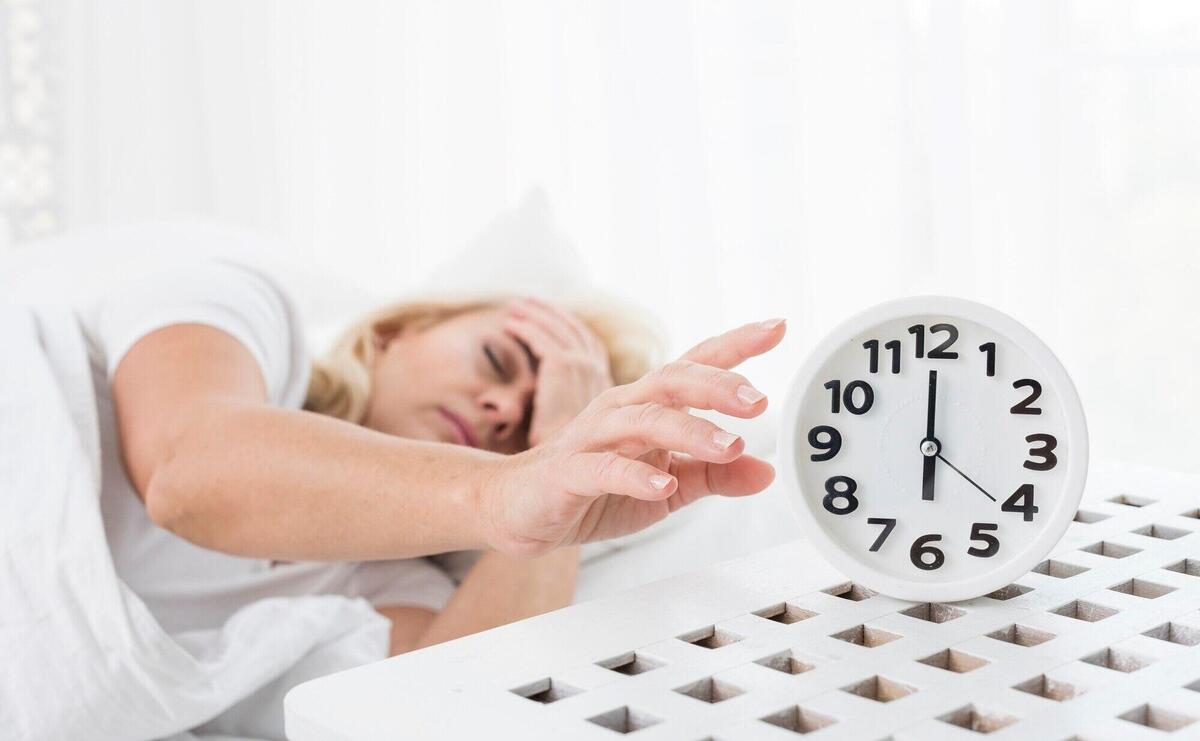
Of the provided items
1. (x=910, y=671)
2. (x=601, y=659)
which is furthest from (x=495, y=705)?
(x=910, y=671)

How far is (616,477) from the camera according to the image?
0.77m

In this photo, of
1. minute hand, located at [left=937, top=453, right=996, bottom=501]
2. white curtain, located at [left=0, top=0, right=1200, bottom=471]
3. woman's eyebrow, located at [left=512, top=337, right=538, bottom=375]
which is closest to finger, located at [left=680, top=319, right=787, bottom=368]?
minute hand, located at [left=937, top=453, right=996, bottom=501]

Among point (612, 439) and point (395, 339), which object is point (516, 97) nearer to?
point (395, 339)

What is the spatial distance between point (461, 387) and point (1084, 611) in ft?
2.99

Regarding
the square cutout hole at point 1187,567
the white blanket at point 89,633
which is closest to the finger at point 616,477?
the square cutout hole at point 1187,567

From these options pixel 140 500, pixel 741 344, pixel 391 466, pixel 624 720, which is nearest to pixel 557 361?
pixel 140 500

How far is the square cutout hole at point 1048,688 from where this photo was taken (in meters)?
0.63

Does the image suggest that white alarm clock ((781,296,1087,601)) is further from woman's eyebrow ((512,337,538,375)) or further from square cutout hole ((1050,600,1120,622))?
woman's eyebrow ((512,337,538,375))

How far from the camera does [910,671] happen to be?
652mm

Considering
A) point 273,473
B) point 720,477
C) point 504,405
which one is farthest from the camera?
point 504,405

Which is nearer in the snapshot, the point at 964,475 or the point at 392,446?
the point at 964,475

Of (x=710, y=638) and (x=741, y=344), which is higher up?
(x=741, y=344)

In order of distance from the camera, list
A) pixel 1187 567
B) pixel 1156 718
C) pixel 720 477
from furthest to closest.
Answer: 1. pixel 720 477
2. pixel 1187 567
3. pixel 1156 718

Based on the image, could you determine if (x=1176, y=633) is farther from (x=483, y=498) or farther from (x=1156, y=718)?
(x=483, y=498)
